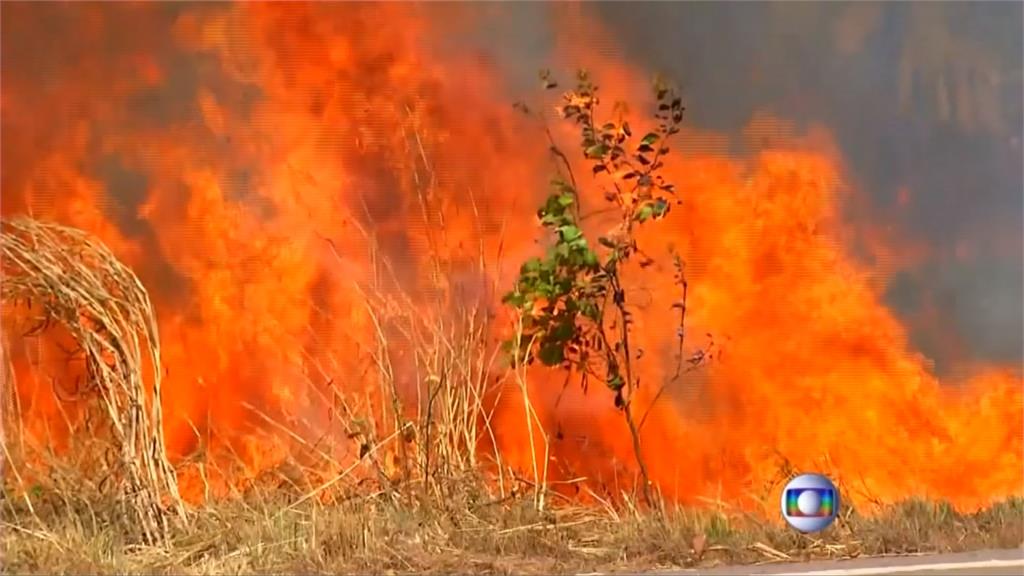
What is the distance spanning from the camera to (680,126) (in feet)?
16.5

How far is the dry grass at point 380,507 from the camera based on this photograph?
411 centimetres

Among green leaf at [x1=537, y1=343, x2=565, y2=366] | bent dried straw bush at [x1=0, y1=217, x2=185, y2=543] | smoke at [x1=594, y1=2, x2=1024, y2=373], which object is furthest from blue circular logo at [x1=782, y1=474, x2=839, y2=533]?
bent dried straw bush at [x1=0, y1=217, x2=185, y2=543]

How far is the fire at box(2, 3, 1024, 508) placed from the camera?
4863mm

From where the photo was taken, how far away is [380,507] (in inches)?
176

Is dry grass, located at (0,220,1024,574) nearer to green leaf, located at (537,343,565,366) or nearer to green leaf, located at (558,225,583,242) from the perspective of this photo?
green leaf, located at (537,343,565,366)

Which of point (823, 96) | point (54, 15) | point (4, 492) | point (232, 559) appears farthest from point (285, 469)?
point (823, 96)

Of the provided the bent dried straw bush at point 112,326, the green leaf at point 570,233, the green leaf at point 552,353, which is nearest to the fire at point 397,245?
the green leaf at point 552,353

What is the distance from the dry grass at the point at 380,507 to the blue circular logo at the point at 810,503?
0.26ft

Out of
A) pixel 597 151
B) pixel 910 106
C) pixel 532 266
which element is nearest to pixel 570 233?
pixel 532 266

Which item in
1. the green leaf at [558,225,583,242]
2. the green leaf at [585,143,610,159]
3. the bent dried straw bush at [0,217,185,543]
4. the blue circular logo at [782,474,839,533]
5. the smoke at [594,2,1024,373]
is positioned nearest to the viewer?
the bent dried straw bush at [0,217,185,543]

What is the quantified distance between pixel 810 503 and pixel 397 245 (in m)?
2.02

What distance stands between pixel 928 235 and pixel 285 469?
118 inches

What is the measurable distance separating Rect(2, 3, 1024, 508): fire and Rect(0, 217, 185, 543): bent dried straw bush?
14.2 inches

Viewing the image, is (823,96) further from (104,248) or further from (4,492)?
(4,492)
